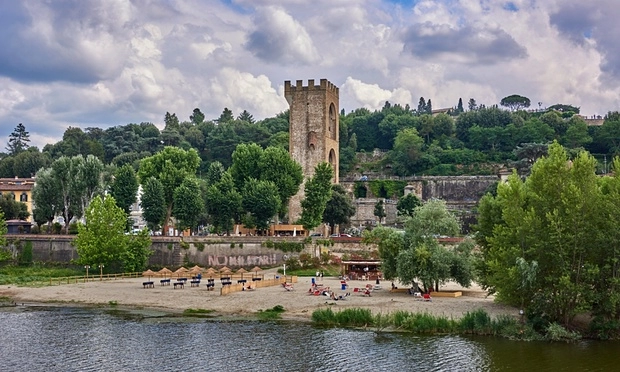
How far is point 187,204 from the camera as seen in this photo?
66.6m

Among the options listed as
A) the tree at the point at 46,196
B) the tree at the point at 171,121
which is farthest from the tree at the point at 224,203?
the tree at the point at 171,121

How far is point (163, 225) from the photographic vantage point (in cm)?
7100

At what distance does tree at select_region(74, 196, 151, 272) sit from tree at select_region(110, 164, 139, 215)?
10518mm

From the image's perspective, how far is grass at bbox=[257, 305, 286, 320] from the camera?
130 feet

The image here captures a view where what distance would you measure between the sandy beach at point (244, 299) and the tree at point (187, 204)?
42.9 ft

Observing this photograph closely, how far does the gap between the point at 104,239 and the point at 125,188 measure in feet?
42.2

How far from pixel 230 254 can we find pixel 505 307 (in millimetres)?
30099

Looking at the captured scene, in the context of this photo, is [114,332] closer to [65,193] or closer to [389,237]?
[389,237]

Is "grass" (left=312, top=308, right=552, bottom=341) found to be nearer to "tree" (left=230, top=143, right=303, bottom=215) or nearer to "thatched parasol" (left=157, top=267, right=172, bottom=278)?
"thatched parasol" (left=157, top=267, right=172, bottom=278)

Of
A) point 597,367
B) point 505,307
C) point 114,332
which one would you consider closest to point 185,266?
point 114,332

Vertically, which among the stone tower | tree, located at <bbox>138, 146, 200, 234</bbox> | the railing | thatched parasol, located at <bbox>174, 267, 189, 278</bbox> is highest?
the stone tower

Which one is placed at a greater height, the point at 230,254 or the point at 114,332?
the point at 230,254

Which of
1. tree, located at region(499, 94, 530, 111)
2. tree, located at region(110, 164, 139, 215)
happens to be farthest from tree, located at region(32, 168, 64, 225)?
tree, located at region(499, 94, 530, 111)

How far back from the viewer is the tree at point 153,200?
66625 millimetres
